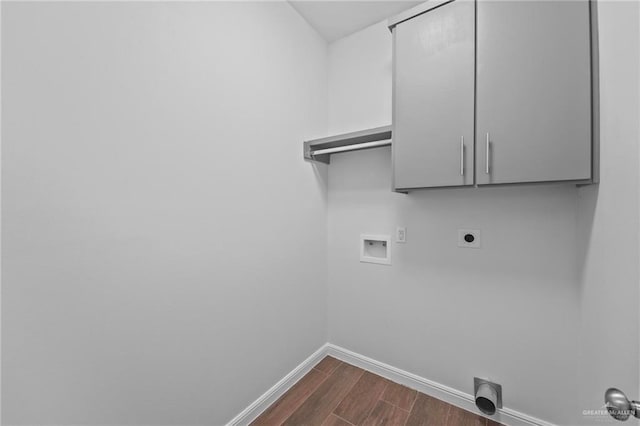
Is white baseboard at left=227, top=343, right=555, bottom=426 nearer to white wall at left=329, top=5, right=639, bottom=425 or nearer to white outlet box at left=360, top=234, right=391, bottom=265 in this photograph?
white wall at left=329, top=5, right=639, bottom=425

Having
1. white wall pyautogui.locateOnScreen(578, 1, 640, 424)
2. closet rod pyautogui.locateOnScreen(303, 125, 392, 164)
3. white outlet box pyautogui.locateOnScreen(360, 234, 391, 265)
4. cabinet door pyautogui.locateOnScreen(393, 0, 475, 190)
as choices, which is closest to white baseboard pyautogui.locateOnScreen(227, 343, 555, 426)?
white wall pyautogui.locateOnScreen(578, 1, 640, 424)

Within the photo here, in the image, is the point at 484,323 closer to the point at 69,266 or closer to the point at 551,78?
the point at 551,78

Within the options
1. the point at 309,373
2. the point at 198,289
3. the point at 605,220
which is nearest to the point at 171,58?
the point at 198,289

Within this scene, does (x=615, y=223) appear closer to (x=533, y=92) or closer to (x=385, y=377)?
(x=533, y=92)

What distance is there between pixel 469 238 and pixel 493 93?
825 millimetres

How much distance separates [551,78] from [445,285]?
1.21 meters

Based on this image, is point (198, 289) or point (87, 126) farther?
point (198, 289)

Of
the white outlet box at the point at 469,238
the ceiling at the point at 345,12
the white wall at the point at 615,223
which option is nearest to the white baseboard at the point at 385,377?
the white wall at the point at 615,223

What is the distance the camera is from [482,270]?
1524 mm

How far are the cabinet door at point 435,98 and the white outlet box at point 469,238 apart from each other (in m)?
0.42

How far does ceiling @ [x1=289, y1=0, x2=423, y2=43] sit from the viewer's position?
5.57 ft

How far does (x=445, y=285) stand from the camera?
5.38 feet

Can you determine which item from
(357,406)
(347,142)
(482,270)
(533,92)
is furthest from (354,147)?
(357,406)

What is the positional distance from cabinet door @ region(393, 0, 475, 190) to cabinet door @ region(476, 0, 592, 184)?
0.06 m
